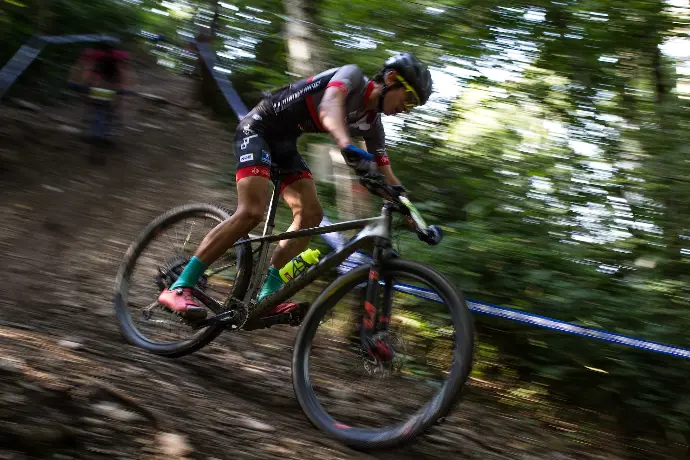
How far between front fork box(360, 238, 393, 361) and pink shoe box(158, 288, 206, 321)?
115cm

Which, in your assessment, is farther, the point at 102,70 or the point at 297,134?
the point at 102,70

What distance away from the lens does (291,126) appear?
3938 mm

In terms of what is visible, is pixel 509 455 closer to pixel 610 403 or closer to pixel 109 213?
pixel 610 403

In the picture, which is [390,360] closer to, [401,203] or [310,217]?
[401,203]

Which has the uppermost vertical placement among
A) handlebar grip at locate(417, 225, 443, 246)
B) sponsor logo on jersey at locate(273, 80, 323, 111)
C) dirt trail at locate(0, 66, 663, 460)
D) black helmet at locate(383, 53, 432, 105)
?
black helmet at locate(383, 53, 432, 105)

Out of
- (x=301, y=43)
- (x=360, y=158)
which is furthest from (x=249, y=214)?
(x=301, y=43)

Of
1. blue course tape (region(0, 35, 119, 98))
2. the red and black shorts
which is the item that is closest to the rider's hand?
the red and black shorts

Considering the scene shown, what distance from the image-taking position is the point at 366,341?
10.8ft

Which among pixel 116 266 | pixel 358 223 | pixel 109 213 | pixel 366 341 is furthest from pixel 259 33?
pixel 366 341

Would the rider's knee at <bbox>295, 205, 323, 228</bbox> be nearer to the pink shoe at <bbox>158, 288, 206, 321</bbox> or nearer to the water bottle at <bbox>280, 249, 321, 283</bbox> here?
the water bottle at <bbox>280, 249, 321, 283</bbox>

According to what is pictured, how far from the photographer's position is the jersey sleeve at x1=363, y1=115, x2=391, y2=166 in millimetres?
3902

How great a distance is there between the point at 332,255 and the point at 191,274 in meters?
0.99

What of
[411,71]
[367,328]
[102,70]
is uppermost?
[411,71]

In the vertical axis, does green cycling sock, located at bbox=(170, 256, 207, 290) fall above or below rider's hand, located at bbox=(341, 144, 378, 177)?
below
